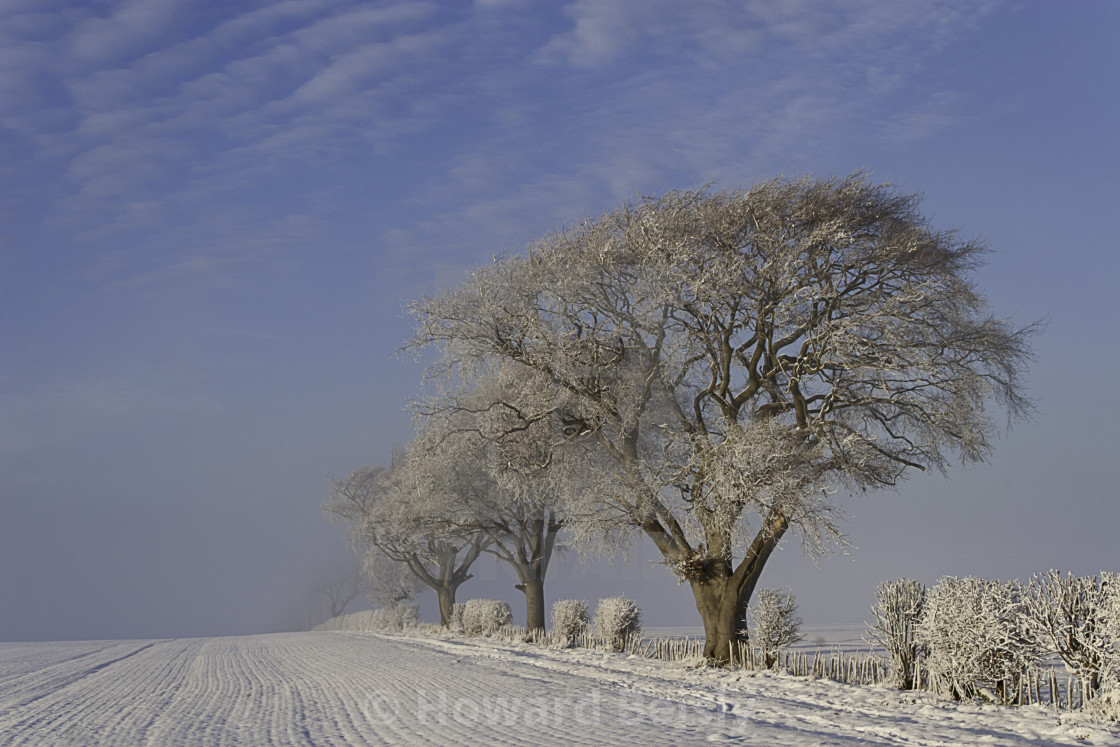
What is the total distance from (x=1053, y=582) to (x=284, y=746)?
1028cm

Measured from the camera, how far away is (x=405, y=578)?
52.2 metres

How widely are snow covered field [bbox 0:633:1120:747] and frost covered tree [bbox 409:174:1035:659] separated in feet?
10.8

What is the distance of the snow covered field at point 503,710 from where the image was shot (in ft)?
34.2

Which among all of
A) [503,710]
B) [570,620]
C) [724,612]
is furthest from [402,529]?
[503,710]

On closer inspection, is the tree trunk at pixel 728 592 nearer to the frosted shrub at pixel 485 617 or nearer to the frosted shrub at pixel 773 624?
the frosted shrub at pixel 773 624

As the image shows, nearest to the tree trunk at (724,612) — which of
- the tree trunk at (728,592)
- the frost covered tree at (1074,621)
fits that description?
the tree trunk at (728,592)

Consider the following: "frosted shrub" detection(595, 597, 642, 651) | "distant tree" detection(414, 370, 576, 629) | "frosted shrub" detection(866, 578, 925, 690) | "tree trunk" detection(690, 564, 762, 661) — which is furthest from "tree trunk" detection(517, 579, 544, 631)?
"frosted shrub" detection(866, 578, 925, 690)

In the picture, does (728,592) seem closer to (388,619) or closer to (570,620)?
(570,620)

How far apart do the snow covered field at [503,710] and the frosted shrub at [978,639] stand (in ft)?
1.56

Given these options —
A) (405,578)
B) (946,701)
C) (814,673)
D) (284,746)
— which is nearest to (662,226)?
(814,673)

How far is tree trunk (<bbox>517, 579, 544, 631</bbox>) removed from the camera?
1246 inches

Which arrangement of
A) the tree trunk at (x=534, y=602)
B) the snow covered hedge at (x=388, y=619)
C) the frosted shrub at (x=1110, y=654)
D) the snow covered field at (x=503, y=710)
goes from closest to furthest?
the snow covered field at (x=503, y=710) → the frosted shrub at (x=1110, y=654) → the tree trunk at (x=534, y=602) → the snow covered hedge at (x=388, y=619)

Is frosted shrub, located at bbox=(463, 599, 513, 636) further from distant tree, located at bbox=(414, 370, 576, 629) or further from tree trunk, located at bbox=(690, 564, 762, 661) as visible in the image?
tree trunk, located at bbox=(690, 564, 762, 661)

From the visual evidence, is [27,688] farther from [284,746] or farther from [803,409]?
[803,409]
